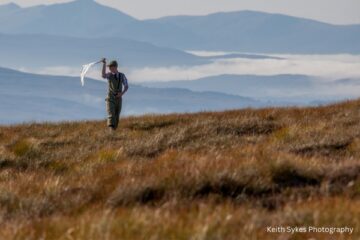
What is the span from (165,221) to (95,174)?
12.7ft

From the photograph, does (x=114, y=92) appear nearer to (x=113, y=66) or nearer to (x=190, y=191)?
(x=113, y=66)

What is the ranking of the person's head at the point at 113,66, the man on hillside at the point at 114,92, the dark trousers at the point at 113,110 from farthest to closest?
the dark trousers at the point at 113,110, the man on hillside at the point at 114,92, the person's head at the point at 113,66

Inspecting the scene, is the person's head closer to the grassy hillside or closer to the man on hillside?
the man on hillside

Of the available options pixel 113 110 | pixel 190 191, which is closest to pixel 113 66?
pixel 113 110

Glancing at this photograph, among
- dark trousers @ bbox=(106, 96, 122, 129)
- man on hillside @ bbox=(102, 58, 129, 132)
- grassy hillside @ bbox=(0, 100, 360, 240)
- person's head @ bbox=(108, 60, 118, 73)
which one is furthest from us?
dark trousers @ bbox=(106, 96, 122, 129)

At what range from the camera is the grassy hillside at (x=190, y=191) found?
242 inches

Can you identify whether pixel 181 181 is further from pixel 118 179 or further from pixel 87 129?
pixel 87 129

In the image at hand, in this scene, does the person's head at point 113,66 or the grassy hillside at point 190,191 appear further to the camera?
the person's head at point 113,66

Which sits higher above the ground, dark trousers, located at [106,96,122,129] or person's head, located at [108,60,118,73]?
person's head, located at [108,60,118,73]

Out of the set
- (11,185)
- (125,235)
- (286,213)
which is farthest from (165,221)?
(11,185)

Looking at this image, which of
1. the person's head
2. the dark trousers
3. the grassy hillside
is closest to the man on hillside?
the dark trousers

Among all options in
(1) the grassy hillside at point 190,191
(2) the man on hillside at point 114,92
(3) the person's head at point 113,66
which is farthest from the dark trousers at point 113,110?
(1) the grassy hillside at point 190,191

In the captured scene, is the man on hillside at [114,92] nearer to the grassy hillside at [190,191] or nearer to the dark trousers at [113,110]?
the dark trousers at [113,110]

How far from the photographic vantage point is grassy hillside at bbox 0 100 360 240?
242 inches
